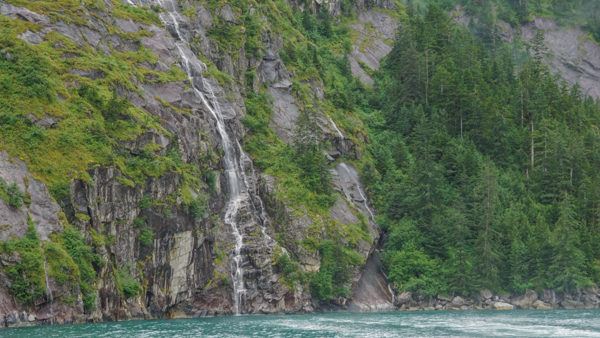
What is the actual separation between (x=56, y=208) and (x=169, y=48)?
35.2m

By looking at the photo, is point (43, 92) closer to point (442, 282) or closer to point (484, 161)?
point (442, 282)

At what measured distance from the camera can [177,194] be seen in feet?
254

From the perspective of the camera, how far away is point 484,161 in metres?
114

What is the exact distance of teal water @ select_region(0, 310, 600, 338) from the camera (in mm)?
57594

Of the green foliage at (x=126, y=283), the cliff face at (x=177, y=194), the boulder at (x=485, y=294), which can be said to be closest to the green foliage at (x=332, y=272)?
the cliff face at (x=177, y=194)

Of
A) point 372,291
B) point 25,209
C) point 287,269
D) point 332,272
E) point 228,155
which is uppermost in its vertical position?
point 228,155

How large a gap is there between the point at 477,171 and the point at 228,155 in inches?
1419

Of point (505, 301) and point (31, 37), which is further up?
point (31, 37)

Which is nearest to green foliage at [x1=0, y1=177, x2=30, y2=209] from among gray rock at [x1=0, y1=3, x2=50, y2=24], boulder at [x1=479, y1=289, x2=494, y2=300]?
gray rock at [x1=0, y1=3, x2=50, y2=24]

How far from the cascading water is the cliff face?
0.16 m

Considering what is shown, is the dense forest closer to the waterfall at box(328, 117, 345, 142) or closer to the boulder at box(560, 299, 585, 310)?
the boulder at box(560, 299, 585, 310)

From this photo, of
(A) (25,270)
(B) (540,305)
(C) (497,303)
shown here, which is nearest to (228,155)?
(A) (25,270)

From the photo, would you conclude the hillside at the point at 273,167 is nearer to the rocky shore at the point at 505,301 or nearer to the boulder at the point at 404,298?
the boulder at the point at 404,298

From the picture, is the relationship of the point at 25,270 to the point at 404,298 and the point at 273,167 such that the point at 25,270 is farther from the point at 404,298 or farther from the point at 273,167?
the point at 404,298
